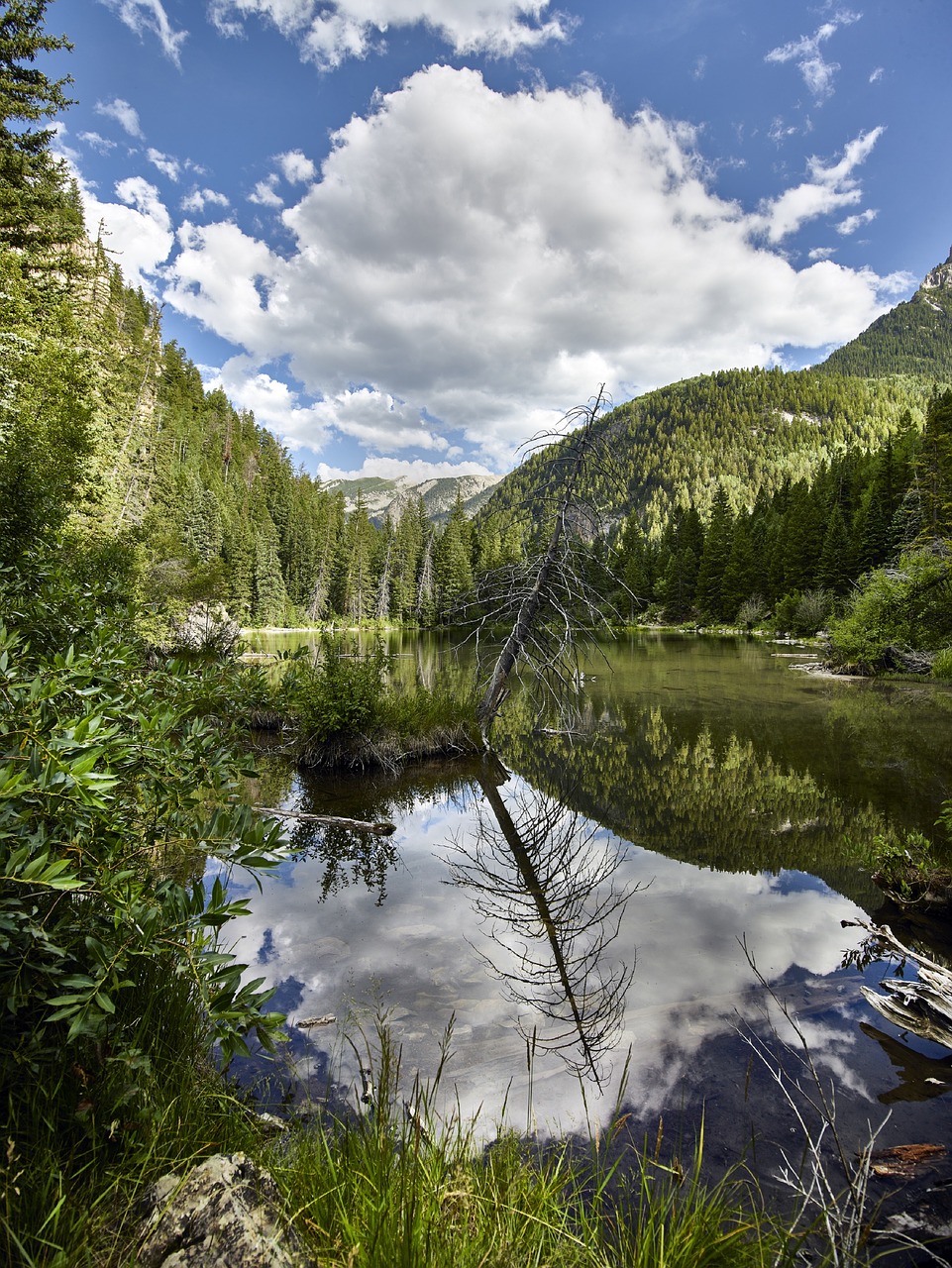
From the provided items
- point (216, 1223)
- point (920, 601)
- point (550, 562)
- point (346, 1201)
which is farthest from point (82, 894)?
point (920, 601)

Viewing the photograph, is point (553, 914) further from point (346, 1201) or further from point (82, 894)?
point (82, 894)

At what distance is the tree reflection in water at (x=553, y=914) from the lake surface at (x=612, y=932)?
1.2 inches

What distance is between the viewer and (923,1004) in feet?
15.5

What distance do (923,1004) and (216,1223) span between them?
5591 millimetres

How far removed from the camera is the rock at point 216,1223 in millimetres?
1622

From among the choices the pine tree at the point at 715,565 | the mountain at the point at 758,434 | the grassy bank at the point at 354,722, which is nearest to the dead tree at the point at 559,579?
the grassy bank at the point at 354,722

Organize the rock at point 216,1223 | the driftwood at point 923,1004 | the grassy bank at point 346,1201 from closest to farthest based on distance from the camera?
the rock at point 216,1223
the grassy bank at point 346,1201
the driftwood at point 923,1004

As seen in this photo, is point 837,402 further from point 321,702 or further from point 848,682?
point 321,702

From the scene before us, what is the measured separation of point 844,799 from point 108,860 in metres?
12.4

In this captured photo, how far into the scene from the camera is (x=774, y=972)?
18.8 ft

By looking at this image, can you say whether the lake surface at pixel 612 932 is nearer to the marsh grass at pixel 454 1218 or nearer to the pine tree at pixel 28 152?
the marsh grass at pixel 454 1218

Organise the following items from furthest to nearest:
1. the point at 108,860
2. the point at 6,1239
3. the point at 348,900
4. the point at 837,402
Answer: the point at 837,402, the point at 348,900, the point at 108,860, the point at 6,1239

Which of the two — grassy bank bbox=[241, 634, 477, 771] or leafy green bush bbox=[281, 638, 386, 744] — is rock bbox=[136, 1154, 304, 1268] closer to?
grassy bank bbox=[241, 634, 477, 771]

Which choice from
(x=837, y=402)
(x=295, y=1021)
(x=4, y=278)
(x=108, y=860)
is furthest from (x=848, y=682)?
(x=837, y=402)
